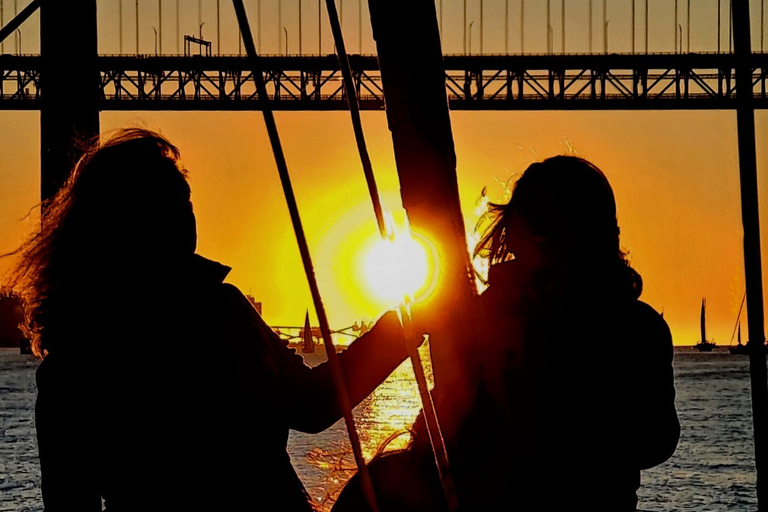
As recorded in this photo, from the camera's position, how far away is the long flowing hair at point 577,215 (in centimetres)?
173

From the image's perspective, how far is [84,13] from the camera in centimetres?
227

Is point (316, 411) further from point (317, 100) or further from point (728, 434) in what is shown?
point (317, 100)

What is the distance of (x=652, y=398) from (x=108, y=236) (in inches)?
27.9

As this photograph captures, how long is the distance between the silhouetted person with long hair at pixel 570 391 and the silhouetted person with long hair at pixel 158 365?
27 centimetres

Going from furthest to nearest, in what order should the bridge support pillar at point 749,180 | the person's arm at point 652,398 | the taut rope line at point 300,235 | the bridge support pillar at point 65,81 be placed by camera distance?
the bridge support pillar at point 65,81, the person's arm at point 652,398, the bridge support pillar at point 749,180, the taut rope line at point 300,235

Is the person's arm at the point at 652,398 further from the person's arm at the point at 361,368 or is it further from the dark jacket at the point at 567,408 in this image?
the person's arm at the point at 361,368

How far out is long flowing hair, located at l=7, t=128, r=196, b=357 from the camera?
1.43 metres

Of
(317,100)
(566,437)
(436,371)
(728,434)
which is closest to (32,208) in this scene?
(436,371)

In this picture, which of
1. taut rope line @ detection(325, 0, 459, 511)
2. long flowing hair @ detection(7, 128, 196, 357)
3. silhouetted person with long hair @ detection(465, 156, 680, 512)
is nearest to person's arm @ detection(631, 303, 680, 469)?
silhouetted person with long hair @ detection(465, 156, 680, 512)

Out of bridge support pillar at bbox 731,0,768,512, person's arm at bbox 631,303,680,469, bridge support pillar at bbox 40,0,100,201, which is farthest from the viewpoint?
bridge support pillar at bbox 40,0,100,201

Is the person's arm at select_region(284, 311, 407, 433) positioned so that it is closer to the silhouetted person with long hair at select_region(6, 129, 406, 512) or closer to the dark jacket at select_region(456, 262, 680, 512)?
the silhouetted person with long hair at select_region(6, 129, 406, 512)

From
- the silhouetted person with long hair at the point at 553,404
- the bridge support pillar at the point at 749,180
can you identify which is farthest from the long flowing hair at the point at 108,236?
the bridge support pillar at the point at 749,180

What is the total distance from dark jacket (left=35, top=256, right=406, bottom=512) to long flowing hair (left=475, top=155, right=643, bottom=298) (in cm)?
43

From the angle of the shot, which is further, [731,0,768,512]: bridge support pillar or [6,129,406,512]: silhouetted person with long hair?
[731,0,768,512]: bridge support pillar
